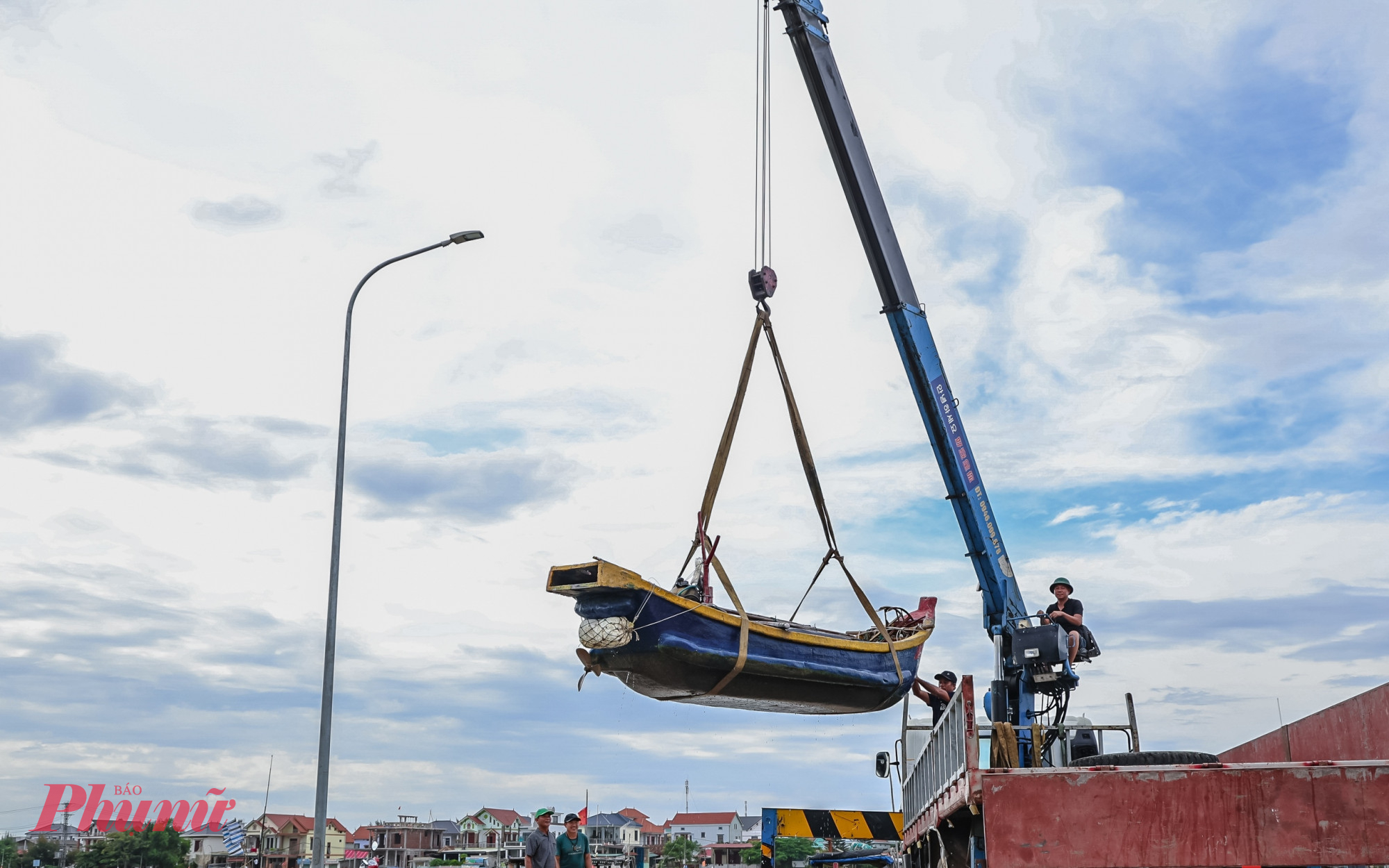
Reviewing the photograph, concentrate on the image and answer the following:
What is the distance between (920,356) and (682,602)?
16.6ft

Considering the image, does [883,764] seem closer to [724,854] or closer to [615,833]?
[724,854]

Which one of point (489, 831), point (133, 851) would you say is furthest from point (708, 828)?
point (133, 851)

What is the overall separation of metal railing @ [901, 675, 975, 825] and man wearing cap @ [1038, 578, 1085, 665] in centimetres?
234

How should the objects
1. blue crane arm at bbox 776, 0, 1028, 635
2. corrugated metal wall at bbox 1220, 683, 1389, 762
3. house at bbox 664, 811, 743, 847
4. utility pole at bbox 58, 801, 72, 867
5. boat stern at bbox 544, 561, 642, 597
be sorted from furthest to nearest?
house at bbox 664, 811, 743, 847
utility pole at bbox 58, 801, 72, 867
blue crane arm at bbox 776, 0, 1028, 635
boat stern at bbox 544, 561, 642, 597
corrugated metal wall at bbox 1220, 683, 1389, 762

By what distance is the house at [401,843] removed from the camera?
9112 cm

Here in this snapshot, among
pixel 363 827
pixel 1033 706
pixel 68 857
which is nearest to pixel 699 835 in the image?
pixel 363 827

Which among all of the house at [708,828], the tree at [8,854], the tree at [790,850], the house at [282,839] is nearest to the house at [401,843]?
the house at [282,839]

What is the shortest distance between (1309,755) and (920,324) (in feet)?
22.1

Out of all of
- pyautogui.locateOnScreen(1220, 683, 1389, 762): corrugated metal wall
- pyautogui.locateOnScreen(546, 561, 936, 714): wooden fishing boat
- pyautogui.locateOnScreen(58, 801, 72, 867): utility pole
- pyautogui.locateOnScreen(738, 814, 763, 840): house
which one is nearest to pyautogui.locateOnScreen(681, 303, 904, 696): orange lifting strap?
pyautogui.locateOnScreen(546, 561, 936, 714): wooden fishing boat

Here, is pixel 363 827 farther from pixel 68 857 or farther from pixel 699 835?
pixel 699 835

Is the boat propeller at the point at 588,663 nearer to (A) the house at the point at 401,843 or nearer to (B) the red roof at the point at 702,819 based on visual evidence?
(A) the house at the point at 401,843

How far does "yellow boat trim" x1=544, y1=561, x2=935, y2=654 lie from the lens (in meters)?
11.2

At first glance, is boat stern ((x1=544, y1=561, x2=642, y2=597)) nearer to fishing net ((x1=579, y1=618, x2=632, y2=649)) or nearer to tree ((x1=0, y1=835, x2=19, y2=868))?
fishing net ((x1=579, y1=618, x2=632, y2=649))

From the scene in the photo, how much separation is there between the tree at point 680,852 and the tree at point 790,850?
90842mm
